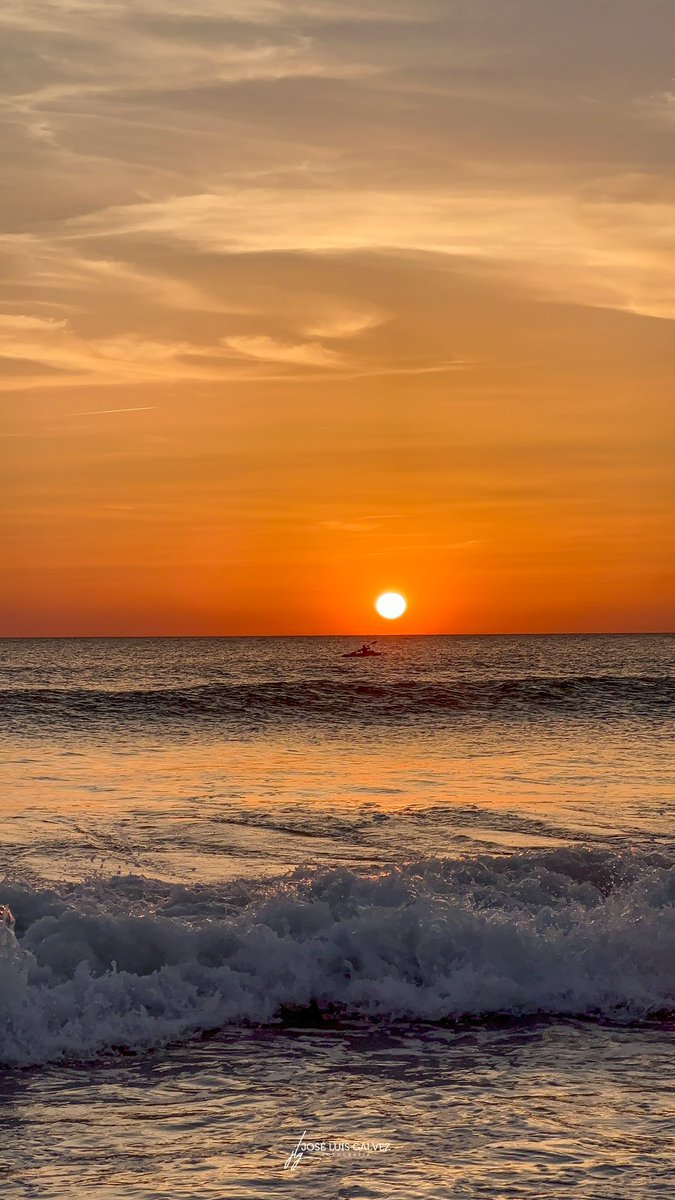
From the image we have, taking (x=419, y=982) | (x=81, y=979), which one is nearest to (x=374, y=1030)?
(x=419, y=982)

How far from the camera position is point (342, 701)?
4159cm

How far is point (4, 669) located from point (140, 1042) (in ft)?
222

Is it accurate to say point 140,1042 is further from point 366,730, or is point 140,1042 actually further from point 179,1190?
point 366,730

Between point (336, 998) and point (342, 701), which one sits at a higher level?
point (342, 701)

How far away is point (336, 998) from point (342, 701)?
32.9 metres
